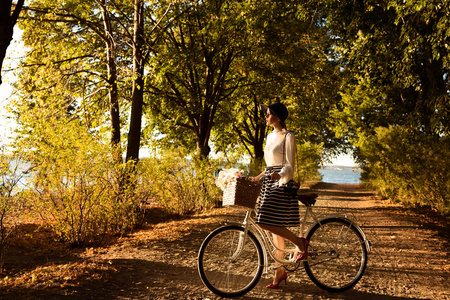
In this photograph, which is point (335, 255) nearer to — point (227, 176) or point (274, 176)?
point (274, 176)

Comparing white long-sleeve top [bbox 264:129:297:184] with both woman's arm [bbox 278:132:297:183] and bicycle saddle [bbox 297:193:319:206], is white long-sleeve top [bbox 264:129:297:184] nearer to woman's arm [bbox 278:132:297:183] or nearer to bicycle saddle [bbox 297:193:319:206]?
woman's arm [bbox 278:132:297:183]

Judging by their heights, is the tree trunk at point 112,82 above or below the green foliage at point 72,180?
above

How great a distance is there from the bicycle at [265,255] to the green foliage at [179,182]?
18.5ft

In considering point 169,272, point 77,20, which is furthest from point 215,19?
point 169,272

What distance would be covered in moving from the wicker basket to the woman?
210mm

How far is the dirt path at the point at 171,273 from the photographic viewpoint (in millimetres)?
4410

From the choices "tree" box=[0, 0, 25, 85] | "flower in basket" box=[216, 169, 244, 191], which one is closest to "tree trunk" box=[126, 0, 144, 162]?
"tree" box=[0, 0, 25, 85]

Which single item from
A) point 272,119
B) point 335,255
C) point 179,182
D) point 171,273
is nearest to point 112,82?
point 179,182

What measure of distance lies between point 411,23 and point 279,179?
6.83 meters

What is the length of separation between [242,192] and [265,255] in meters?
0.82

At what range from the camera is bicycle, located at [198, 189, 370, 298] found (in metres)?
4.15

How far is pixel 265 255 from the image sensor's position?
13.8 feet

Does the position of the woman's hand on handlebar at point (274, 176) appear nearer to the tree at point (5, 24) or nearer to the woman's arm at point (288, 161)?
the woman's arm at point (288, 161)

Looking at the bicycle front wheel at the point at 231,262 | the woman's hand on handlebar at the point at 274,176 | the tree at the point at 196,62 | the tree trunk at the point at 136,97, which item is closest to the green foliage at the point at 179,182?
the tree trunk at the point at 136,97
